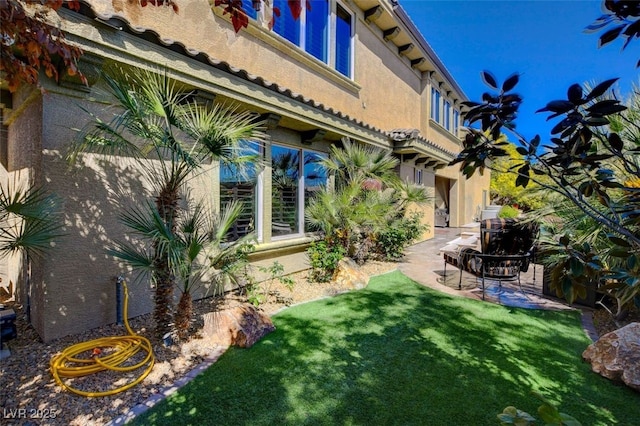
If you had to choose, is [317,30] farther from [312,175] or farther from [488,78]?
[488,78]

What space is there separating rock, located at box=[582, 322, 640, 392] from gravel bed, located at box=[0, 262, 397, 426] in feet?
18.6

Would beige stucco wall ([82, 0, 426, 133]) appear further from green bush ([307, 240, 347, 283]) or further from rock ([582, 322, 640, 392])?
rock ([582, 322, 640, 392])

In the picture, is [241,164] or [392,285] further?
[392,285]

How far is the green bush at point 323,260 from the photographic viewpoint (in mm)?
8828

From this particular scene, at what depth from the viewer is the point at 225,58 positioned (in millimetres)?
7875

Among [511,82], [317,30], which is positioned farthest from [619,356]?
[317,30]

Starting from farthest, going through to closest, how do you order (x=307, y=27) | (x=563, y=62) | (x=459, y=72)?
(x=459, y=72) → (x=307, y=27) → (x=563, y=62)

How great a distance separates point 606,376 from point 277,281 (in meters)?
6.61

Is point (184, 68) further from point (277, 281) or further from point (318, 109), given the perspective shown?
point (277, 281)

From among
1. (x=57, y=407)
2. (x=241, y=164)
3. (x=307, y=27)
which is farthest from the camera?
(x=307, y=27)

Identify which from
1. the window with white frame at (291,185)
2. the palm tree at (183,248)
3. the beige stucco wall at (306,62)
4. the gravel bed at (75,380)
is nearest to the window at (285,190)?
the window with white frame at (291,185)

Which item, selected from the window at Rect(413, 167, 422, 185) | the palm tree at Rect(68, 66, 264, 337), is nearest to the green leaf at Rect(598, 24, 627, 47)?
the palm tree at Rect(68, 66, 264, 337)

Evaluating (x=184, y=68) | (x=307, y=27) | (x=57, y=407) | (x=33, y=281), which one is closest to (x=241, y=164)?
(x=184, y=68)

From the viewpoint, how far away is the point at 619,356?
4.37 metres
